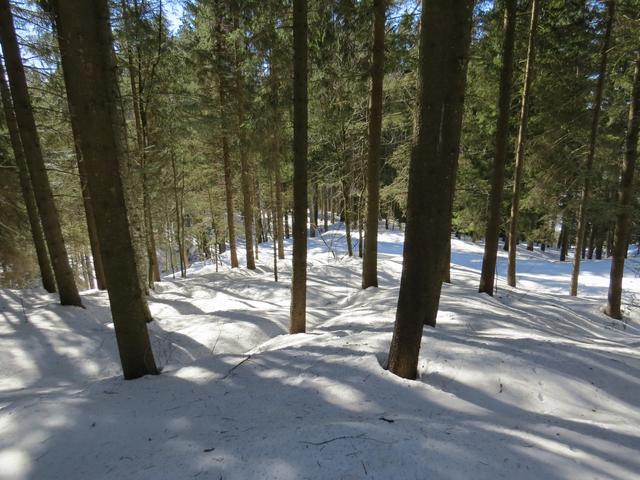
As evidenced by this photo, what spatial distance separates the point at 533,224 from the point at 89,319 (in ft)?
71.4

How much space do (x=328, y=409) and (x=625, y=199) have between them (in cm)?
1081

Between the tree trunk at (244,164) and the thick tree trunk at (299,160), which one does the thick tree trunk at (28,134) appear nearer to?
the tree trunk at (244,164)

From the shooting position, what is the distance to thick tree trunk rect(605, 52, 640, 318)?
28.0 feet

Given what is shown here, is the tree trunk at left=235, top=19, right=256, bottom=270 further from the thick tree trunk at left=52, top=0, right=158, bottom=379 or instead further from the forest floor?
the forest floor

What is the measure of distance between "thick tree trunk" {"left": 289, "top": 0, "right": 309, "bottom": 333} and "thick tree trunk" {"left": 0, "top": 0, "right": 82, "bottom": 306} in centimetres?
585

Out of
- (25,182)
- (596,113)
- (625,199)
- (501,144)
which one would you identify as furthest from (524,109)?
(25,182)

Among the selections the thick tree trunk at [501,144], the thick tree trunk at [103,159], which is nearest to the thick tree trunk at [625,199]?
the thick tree trunk at [501,144]

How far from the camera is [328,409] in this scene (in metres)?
2.83

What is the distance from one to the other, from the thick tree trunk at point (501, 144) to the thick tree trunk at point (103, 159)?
8.09 metres

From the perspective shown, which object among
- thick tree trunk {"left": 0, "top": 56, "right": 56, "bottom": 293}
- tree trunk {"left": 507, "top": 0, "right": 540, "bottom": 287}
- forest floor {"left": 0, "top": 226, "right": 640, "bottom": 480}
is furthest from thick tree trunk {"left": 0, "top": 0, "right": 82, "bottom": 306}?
tree trunk {"left": 507, "top": 0, "right": 540, "bottom": 287}

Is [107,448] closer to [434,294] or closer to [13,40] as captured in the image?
[434,294]

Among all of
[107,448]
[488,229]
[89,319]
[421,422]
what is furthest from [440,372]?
[89,319]

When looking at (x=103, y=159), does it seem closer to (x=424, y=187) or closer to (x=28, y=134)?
(x=424, y=187)

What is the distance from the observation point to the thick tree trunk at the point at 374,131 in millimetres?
8062
